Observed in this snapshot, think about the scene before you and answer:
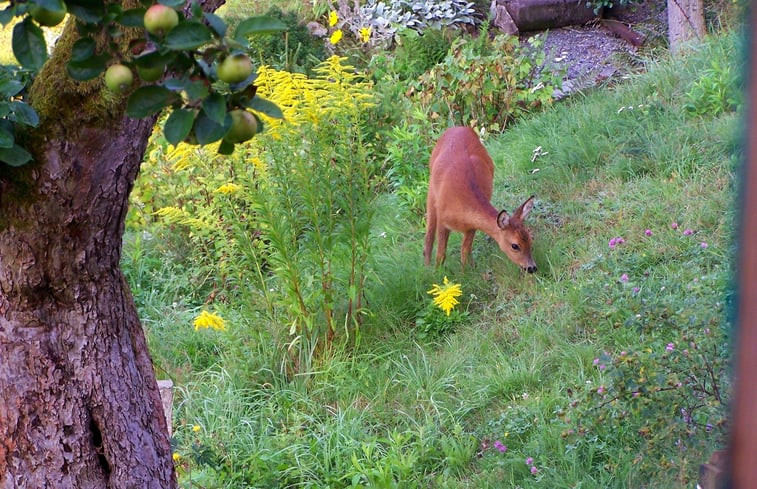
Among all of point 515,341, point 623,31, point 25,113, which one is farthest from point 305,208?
point 623,31

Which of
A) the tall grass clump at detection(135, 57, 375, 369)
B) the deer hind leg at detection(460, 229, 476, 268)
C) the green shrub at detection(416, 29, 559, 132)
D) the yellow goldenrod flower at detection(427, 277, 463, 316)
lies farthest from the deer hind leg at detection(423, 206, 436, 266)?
the green shrub at detection(416, 29, 559, 132)

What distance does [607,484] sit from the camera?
3.71 m

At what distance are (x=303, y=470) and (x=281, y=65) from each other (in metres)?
5.99

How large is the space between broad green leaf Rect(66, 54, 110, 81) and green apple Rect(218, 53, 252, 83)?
1.03 feet

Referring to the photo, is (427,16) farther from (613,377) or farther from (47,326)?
(47,326)

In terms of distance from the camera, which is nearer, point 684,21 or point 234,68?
point 234,68

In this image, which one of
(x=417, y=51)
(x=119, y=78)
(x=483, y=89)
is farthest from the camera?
(x=417, y=51)

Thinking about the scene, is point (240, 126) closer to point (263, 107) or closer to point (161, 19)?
point (263, 107)

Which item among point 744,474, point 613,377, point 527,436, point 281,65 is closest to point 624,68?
point 281,65

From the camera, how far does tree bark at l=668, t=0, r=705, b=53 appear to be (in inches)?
336

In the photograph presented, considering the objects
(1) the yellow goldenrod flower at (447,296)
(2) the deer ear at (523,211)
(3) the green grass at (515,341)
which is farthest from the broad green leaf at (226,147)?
(2) the deer ear at (523,211)

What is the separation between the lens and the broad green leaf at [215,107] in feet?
4.32

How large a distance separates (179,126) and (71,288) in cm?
117

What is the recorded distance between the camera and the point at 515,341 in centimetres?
516
